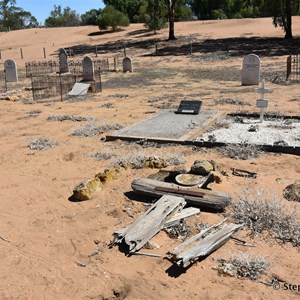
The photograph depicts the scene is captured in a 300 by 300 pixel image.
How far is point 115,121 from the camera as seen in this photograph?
11891 mm

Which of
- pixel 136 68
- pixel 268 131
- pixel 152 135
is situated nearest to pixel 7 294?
→ pixel 152 135

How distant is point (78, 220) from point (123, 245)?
982 millimetres

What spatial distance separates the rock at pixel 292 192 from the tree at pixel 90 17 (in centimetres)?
6781

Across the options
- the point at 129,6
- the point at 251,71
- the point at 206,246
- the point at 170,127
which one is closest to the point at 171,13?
the point at 251,71

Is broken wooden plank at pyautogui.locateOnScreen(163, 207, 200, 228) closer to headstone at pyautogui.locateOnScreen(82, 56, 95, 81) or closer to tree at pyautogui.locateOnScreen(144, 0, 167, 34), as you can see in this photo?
headstone at pyautogui.locateOnScreen(82, 56, 95, 81)

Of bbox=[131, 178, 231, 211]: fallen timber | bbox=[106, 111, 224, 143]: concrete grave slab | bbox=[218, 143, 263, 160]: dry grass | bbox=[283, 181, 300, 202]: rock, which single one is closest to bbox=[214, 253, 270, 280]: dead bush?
bbox=[131, 178, 231, 211]: fallen timber

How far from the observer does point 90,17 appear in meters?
75.1

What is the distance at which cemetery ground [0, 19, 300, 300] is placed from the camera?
4410mm

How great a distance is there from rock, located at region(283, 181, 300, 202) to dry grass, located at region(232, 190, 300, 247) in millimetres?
283

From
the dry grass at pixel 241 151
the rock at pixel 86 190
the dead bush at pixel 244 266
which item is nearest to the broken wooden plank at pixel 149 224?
the dead bush at pixel 244 266

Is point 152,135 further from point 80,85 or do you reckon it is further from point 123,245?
point 80,85

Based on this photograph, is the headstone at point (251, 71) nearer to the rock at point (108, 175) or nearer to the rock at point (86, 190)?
the rock at point (108, 175)

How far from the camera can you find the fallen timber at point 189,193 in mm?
5867

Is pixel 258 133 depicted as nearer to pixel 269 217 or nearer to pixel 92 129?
pixel 92 129
